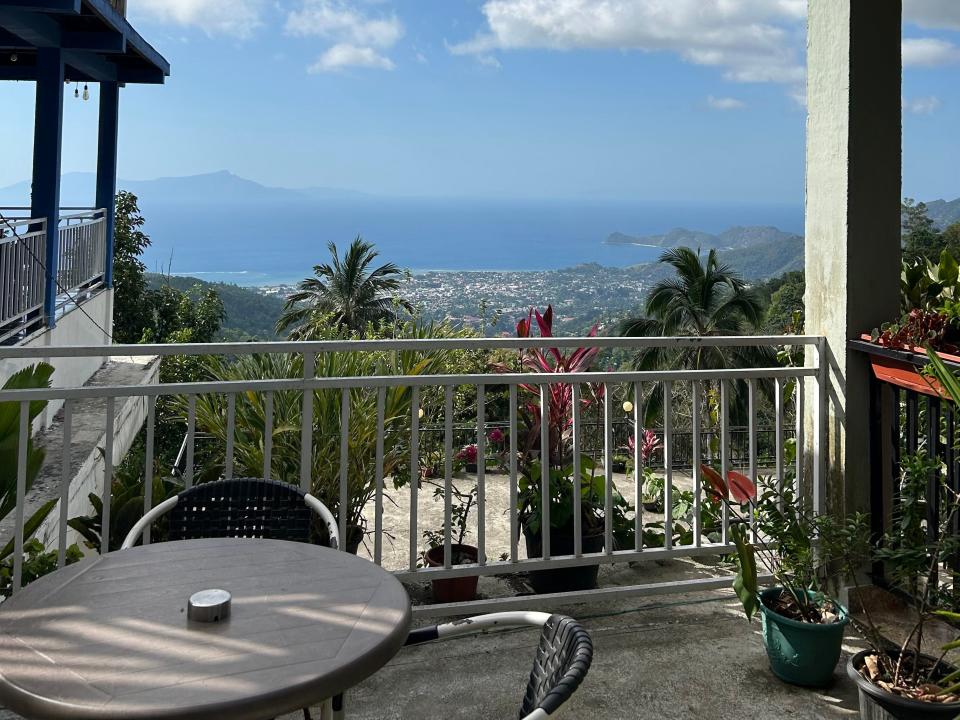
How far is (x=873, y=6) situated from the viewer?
302 cm

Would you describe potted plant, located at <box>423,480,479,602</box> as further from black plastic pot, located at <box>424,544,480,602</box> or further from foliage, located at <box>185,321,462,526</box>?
foliage, located at <box>185,321,462,526</box>

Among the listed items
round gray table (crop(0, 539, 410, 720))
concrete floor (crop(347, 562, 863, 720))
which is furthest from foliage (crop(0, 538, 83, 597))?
round gray table (crop(0, 539, 410, 720))

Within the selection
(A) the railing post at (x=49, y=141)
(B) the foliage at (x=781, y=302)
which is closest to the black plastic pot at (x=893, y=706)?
(A) the railing post at (x=49, y=141)

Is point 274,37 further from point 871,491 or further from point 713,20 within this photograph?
point 871,491

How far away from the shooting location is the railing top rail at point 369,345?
2.49 meters

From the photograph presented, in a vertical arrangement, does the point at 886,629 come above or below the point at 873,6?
below

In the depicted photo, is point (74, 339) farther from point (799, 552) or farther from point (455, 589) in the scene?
point (799, 552)

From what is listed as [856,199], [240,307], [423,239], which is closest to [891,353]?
[856,199]

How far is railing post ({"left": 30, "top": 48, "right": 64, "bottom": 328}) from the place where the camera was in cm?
820

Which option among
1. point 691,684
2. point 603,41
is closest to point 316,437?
point 691,684

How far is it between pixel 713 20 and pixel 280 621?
115397mm

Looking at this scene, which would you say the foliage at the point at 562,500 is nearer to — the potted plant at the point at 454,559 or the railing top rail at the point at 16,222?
the potted plant at the point at 454,559

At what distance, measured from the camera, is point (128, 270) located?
2289 centimetres

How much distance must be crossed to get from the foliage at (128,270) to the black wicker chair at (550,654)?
2263 centimetres
